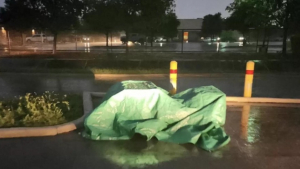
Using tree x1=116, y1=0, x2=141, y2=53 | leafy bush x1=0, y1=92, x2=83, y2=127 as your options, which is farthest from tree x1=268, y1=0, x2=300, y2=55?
leafy bush x1=0, y1=92, x2=83, y2=127

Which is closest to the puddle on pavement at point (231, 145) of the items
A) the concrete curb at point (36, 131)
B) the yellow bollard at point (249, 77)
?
the concrete curb at point (36, 131)

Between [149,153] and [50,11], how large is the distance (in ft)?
51.8

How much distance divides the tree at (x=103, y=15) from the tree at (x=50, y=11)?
2.68 ft

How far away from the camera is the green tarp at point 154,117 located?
588cm

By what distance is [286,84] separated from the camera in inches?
498

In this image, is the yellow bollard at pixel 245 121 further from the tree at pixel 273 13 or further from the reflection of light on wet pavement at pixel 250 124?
the tree at pixel 273 13

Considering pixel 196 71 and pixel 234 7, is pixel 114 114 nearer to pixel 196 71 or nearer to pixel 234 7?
pixel 196 71

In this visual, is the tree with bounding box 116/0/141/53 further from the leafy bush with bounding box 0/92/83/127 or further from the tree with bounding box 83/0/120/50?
the leafy bush with bounding box 0/92/83/127

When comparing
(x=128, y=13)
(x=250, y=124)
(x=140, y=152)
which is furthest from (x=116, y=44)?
(x=140, y=152)

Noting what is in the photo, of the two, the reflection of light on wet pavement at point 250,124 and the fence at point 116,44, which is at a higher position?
the fence at point 116,44

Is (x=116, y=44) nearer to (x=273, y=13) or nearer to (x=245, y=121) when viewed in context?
(x=273, y=13)

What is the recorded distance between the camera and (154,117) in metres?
6.19

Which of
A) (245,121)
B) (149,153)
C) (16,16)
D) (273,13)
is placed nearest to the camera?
(149,153)

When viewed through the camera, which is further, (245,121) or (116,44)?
(116,44)
